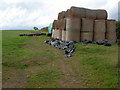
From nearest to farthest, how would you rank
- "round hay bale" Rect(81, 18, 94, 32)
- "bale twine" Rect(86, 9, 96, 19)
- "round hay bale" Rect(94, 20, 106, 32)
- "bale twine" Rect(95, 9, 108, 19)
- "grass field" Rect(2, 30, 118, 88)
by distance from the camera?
"grass field" Rect(2, 30, 118, 88) → "round hay bale" Rect(81, 18, 94, 32) → "round hay bale" Rect(94, 20, 106, 32) → "bale twine" Rect(86, 9, 96, 19) → "bale twine" Rect(95, 9, 108, 19)

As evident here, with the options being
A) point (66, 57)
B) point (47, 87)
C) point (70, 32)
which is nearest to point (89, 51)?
point (66, 57)

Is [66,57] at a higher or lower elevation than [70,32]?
lower

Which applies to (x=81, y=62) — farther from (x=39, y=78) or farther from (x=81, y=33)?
(x=81, y=33)

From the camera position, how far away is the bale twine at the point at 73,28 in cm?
1119

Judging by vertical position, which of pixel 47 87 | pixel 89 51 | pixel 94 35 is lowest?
pixel 47 87

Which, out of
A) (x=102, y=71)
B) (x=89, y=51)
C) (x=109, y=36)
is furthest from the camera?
(x=109, y=36)

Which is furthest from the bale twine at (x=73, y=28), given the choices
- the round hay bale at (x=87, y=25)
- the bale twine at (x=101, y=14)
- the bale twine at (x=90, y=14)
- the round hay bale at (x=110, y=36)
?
the round hay bale at (x=110, y=36)

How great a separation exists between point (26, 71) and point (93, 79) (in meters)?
2.31

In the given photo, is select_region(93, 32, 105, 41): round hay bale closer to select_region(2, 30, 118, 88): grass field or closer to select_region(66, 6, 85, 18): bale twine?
select_region(66, 6, 85, 18): bale twine

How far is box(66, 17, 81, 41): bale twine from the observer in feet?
36.7

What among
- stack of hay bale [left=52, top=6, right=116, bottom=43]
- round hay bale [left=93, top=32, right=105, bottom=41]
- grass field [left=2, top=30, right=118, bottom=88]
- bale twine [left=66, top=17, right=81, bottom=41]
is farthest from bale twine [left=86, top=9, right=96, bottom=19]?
grass field [left=2, top=30, right=118, bottom=88]

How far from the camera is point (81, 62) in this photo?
6902 millimetres

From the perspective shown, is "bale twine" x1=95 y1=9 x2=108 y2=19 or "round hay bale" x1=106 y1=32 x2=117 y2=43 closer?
"round hay bale" x1=106 y1=32 x2=117 y2=43

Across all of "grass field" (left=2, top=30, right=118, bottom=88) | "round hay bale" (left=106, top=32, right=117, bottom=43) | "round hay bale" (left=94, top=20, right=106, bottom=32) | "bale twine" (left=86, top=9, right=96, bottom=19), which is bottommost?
"grass field" (left=2, top=30, right=118, bottom=88)
